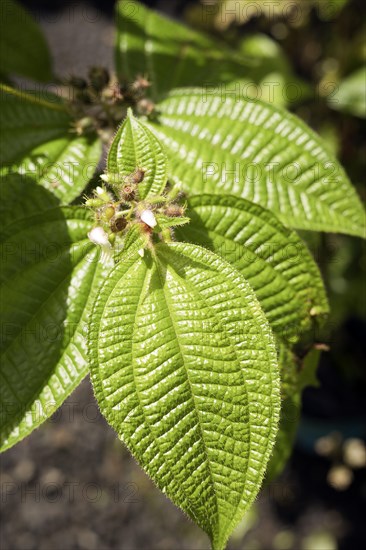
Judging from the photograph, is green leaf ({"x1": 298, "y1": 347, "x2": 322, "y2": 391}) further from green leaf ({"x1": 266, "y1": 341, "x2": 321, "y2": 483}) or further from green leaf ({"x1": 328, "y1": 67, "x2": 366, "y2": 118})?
green leaf ({"x1": 328, "y1": 67, "x2": 366, "y2": 118})

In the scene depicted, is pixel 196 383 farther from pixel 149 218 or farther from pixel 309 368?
pixel 309 368

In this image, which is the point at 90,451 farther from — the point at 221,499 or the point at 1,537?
the point at 221,499

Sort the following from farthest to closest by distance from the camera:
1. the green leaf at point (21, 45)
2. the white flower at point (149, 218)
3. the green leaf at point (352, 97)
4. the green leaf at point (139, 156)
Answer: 1. the green leaf at point (352, 97)
2. the green leaf at point (21, 45)
3. the green leaf at point (139, 156)
4. the white flower at point (149, 218)

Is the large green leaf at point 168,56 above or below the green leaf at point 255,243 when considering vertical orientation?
above

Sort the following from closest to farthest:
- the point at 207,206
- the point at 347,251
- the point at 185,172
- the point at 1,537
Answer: the point at 207,206, the point at 185,172, the point at 347,251, the point at 1,537

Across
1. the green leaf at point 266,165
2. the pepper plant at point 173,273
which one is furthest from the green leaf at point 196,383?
the green leaf at point 266,165

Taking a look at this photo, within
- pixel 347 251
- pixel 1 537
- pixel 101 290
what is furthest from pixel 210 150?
pixel 1 537

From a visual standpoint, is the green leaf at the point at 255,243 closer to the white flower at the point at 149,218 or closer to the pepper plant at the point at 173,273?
the pepper plant at the point at 173,273

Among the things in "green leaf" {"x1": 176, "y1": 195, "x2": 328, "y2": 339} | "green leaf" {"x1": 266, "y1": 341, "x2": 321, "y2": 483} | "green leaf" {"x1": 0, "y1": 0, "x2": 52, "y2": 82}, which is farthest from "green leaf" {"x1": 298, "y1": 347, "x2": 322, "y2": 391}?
"green leaf" {"x1": 0, "y1": 0, "x2": 52, "y2": 82}

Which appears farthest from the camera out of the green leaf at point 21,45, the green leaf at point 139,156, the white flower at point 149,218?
the green leaf at point 21,45
